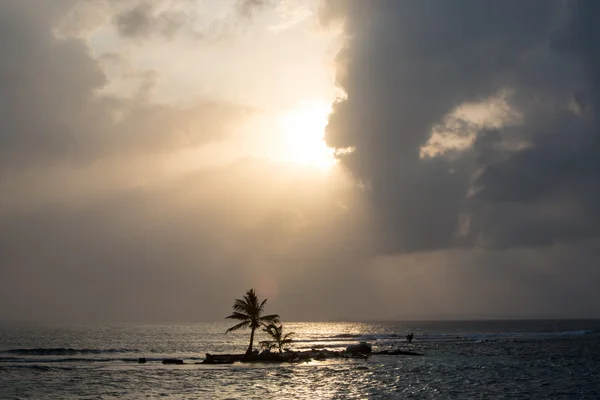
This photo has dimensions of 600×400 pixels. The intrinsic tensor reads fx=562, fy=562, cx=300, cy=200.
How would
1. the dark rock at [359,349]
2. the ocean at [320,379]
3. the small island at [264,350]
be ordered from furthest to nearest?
the dark rock at [359,349] < the small island at [264,350] < the ocean at [320,379]

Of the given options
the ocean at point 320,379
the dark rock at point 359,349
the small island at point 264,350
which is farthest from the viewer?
the dark rock at point 359,349

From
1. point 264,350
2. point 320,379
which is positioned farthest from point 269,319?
point 320,379

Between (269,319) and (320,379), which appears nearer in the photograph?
(320,379)

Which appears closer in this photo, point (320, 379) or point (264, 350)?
point (320, 379)

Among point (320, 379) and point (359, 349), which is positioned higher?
point (359, 349)

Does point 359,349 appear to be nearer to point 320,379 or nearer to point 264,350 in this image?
point 264,350

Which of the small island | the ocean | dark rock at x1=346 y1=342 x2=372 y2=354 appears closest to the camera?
the ocean

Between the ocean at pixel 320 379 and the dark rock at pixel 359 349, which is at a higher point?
the dark rock at pixel 359 349

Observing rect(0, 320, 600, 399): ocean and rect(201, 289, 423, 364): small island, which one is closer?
rect(0, 320, 600, 399): ocean

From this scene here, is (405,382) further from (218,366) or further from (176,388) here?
(218,366)

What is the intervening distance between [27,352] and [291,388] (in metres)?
72.7

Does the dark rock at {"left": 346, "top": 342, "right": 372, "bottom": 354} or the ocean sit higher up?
the dark rock at {"left": 346, "top": 342, "right": 372, "bottom": 354}

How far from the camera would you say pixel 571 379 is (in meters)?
57.4

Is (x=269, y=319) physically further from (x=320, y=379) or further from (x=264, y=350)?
(x=320, y=379)
